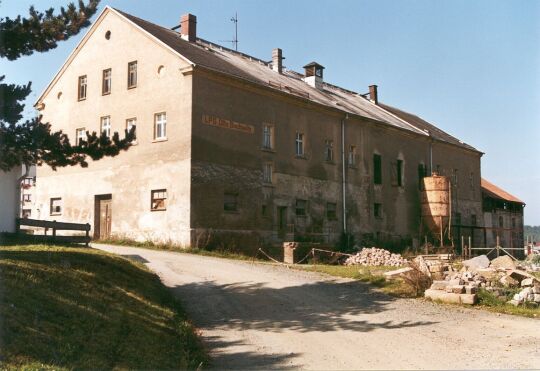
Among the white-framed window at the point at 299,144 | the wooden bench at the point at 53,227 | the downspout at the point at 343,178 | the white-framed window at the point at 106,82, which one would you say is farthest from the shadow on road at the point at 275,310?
the white-framed window at the point at 106,82

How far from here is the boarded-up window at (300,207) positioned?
94.1 feet

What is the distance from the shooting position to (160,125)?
84.1ft

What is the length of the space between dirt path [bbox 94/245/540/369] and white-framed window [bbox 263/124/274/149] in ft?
38.0

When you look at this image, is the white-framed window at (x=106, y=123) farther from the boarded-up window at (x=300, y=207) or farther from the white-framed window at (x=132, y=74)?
the boarded-up window at (x=300, y=207)

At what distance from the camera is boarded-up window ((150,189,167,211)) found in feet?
80.1

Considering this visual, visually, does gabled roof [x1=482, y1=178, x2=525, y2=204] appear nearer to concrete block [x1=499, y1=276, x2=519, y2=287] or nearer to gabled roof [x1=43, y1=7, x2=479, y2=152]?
gabled roof [x1=43, y1=7, x2=479, y2=152]

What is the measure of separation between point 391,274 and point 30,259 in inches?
407

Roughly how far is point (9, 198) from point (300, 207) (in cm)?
1417

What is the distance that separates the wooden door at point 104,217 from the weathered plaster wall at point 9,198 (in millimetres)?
6407

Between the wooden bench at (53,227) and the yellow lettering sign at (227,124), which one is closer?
the wooden bench at (53,227)

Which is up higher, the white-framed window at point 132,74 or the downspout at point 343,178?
the white-framed window at point 132,74

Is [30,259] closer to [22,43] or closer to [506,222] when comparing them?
[22,43]

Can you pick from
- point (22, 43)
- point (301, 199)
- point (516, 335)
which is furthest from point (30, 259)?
point (301, 199)

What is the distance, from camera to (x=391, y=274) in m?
16.8
